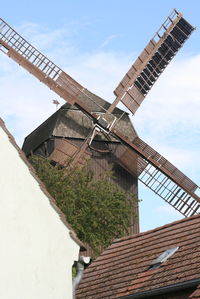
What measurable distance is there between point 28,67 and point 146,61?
20.1ft

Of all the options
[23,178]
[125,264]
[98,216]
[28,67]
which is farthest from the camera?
[28,67]

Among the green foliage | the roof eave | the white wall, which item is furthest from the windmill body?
the roof eave

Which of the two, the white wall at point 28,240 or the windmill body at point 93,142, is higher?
the windmill body at point 93,142

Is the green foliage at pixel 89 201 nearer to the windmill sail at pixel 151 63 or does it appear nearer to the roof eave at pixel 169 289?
the windmill sail at pixel 151 63

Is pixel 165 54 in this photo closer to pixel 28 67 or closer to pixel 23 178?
pixel 28 67

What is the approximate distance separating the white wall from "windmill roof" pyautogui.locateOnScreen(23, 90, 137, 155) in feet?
80.1

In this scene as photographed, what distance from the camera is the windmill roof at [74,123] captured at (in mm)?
42750

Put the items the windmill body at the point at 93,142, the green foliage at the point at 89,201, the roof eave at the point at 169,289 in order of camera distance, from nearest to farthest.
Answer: the roof eave at the point at 169,289, the green foliage at the point at 89,201, the windmill body at the point at 93,142

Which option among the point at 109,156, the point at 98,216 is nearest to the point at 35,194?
the point at 98,216

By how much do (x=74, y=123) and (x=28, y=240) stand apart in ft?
85.7

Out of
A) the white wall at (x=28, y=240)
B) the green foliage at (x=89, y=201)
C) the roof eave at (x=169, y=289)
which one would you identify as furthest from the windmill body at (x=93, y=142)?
the roof eave at (x=169, y=289)

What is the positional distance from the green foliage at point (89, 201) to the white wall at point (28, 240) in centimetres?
1933

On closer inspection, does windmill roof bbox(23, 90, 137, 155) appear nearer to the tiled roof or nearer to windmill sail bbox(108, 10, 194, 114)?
windmill sail bbox(108, 10, 194, 114)

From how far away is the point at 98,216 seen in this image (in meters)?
39.3
